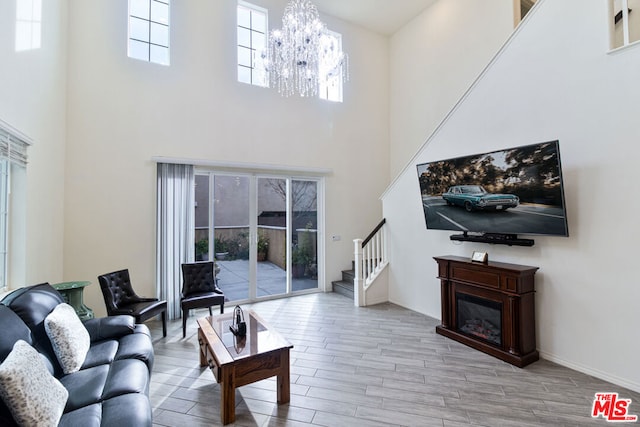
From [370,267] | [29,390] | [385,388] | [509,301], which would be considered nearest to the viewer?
[29,390]

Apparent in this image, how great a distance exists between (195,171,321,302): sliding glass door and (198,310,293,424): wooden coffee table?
2416 mm

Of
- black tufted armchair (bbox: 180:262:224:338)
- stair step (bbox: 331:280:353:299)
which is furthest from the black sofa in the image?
stair step (bbox: 331:280:353:299)

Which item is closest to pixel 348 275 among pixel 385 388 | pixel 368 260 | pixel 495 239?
pixel 368 260

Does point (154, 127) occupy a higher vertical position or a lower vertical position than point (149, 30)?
lower

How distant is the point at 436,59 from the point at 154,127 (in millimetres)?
5298

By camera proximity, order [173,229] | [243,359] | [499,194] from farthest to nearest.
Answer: [173,229]
[499,194]
[243,359]

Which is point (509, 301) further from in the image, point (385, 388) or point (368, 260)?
point (368, 260)

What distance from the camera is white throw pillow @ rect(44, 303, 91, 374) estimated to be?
2.20 metres

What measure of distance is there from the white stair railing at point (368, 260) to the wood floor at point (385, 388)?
1224 millimetres

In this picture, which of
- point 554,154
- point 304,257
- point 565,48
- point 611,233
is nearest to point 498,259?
point 611,233

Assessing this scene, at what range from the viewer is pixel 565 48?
3078 millimetres

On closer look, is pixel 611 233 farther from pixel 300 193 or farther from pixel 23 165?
pixel 23 165

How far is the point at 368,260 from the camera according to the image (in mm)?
5352

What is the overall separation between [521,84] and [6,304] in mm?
5332
